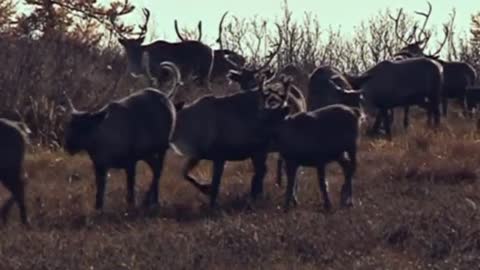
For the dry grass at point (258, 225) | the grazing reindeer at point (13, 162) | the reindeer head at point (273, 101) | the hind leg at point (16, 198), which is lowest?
the dry grass at point (258, 225)

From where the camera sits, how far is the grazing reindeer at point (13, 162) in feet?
52.1

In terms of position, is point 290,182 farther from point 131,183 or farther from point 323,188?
point 131,183

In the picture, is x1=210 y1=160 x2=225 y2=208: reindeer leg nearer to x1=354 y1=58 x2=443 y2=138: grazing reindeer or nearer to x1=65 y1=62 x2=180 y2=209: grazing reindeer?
x1=65 y1=62 x2=180 y2=209: grazing reindeer

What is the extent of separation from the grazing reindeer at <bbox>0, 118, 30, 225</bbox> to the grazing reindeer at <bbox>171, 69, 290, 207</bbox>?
232 cm

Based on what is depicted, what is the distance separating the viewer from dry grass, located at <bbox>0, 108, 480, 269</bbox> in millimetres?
12852

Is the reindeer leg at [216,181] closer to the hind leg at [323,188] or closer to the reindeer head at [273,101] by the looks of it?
the reindeer head at [273,101]

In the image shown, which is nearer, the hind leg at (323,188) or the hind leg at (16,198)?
the hind leg at (16,198)

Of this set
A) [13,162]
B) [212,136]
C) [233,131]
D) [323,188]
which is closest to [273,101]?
[233,131]

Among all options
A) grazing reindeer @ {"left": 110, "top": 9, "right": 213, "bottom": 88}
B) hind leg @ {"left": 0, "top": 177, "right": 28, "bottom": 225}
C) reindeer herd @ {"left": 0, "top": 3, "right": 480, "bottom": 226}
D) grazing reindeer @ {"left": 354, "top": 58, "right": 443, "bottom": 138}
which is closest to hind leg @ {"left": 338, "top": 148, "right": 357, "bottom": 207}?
reindeer herd @ {"left": 0, "top": 3, "right": 480, "bottom": 226}

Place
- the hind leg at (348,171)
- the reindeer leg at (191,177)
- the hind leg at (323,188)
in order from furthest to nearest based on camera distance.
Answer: the reindeer leg at (191,177) < the hind leg at (348,171) < the hind leg at (323,188)

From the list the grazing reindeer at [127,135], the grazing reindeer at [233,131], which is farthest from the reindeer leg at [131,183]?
the grazing reindeer at [233,131]

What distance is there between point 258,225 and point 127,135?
3.05 m

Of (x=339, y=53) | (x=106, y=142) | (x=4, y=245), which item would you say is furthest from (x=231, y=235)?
(x=339, y=53)

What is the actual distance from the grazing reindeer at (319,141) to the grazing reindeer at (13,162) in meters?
3.00
